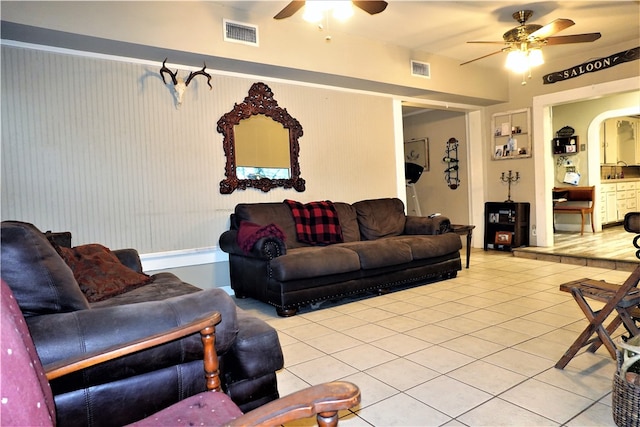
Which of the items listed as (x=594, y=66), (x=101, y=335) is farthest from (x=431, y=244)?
(x=101, y=335)

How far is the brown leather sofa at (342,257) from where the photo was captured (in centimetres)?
354

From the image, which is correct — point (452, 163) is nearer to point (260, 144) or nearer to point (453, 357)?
point (260, 144)

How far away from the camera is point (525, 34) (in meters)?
4.05

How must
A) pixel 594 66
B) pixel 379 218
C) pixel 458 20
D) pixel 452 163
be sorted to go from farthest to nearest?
pixel 452 163, pixel 594 66, pixel 379 218, pixel 458 20

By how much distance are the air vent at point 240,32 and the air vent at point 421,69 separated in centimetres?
220

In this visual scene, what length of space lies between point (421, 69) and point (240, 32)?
2.51 m

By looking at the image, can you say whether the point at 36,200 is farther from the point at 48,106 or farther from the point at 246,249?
the point at 246,249

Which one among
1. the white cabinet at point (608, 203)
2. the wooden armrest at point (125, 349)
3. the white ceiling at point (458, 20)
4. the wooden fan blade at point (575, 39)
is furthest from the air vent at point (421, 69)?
the white cabinet at point (608, 203)

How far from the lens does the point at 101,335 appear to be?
1328 mm

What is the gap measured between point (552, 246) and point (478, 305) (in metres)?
3.27

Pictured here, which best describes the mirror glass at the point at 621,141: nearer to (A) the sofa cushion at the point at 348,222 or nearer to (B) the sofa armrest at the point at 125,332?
(A) the sofa cushion at the point at 348,222

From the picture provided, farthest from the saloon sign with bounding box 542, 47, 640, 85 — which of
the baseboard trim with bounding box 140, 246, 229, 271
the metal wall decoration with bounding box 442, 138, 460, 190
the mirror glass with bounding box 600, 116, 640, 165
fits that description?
the baseboard trim with bounding box 140, 246, 229, 271

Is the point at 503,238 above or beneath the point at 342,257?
beneath

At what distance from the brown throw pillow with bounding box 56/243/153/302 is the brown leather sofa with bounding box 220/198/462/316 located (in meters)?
1.09
